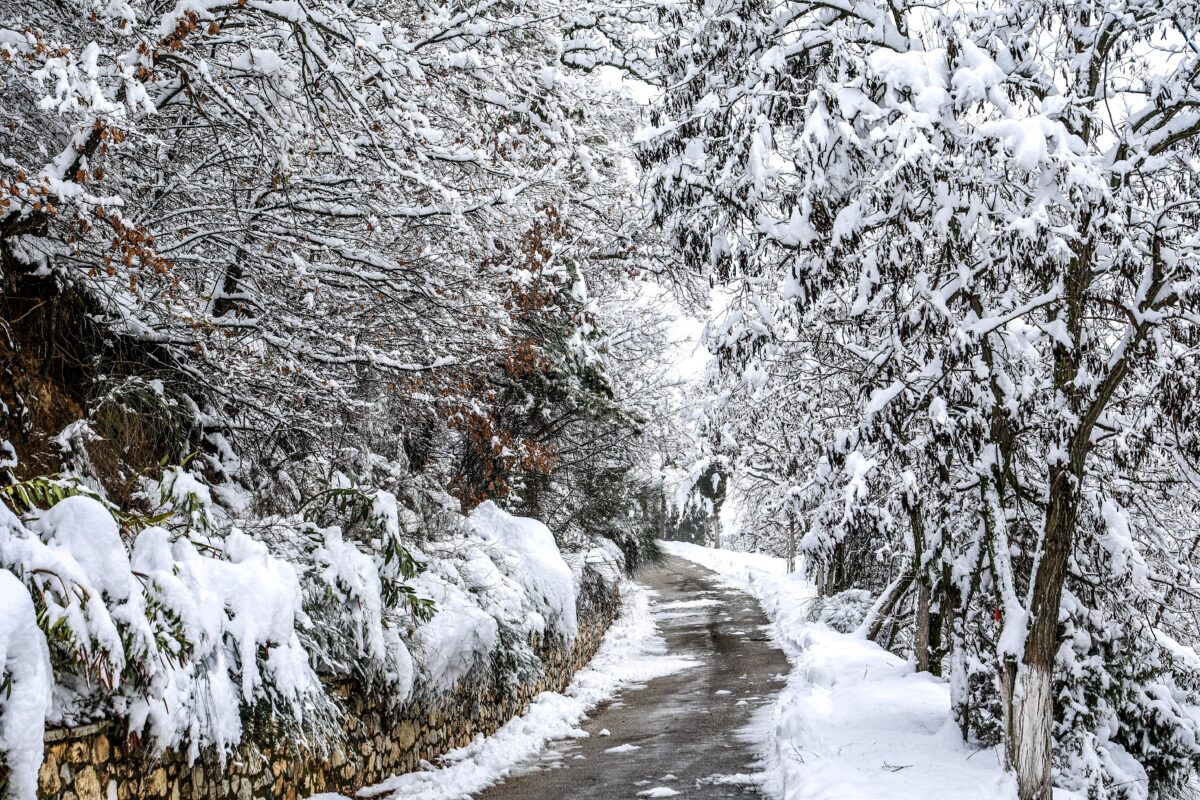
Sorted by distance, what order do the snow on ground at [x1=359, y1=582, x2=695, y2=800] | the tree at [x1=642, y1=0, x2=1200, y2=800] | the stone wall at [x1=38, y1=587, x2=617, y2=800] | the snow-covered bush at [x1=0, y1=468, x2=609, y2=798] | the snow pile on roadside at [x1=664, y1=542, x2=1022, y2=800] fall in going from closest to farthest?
the snow-covered bush at [x1=0, y1=468, x2=609, y2=798] < the stone wall at [x1=38, y1=587, x2=617, y2=800] < the tree at [x1=642, y1=0, x2=1200, y2=800] < the snow pile on roadside at [x1=664, y1=542, x2=1022, y2=800] < the snow on ground at [x1=359, y1=582, x2=695, y2=800]

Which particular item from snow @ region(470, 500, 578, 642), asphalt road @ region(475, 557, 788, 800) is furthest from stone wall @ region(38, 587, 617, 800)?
asphalt road @ region(475, 557, 788, 800)

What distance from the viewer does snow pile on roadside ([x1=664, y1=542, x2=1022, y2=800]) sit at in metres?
7.02

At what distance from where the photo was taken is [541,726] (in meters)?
11.3

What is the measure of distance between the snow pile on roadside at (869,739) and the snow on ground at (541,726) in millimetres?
2692

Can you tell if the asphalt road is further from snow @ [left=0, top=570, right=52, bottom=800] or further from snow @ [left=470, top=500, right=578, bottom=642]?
snow @ [left=0, top=570, right=52, bottom=800]

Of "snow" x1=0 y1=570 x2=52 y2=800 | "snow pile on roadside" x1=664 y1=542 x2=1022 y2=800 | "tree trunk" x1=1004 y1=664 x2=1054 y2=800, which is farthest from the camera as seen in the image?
"snow pile on roadside" x1=664 y1=542 x2=1022 y2=800

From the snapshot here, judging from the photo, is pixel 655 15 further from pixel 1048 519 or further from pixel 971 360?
pixel 1048 519

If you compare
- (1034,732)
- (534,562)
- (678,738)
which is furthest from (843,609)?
(1034,732)

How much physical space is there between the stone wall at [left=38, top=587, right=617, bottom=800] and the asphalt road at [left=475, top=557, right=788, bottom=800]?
841 mm

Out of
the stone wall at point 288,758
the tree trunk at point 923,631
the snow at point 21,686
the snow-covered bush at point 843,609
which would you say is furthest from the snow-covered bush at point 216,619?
the snow-covered bush at point 843,609

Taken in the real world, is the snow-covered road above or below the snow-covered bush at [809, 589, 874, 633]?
below

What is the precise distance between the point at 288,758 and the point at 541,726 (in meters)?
5.18

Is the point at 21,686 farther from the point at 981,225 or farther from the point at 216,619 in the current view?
the point at 981,225

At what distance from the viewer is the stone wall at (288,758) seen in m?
4.61
